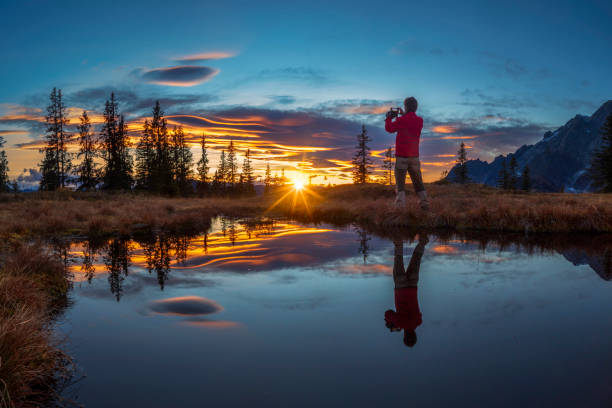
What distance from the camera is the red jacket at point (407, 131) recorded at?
10.4 m

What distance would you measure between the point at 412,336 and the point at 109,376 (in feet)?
8.97

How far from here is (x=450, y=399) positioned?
2438 mm

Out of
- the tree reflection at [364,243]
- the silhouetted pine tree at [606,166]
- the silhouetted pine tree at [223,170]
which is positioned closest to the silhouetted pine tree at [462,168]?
Answer: the silhouetted pine tree at [606,166]

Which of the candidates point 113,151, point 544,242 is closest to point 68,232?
point 544,242

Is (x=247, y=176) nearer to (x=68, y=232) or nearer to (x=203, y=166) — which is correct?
(x=203, y=166)

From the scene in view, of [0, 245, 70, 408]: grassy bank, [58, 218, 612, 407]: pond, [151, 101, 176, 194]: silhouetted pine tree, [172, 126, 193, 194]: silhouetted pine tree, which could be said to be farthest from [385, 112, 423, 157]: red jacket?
[172, 126, 193, 194]: silhouetted pine tree

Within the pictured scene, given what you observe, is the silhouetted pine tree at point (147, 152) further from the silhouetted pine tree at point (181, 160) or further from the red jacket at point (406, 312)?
the red jacket at point (406, 312)

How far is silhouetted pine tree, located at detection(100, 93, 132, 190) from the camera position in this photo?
47.8 meters

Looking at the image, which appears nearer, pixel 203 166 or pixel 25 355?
pixel 25 355

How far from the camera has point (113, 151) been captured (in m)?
48.7

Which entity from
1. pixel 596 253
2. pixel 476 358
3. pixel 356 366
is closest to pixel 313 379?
pixel 356 366

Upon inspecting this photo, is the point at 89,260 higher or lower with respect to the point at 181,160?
lower

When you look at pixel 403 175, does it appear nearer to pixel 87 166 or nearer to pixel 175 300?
pixel 175 300

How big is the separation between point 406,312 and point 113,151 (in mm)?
53244
